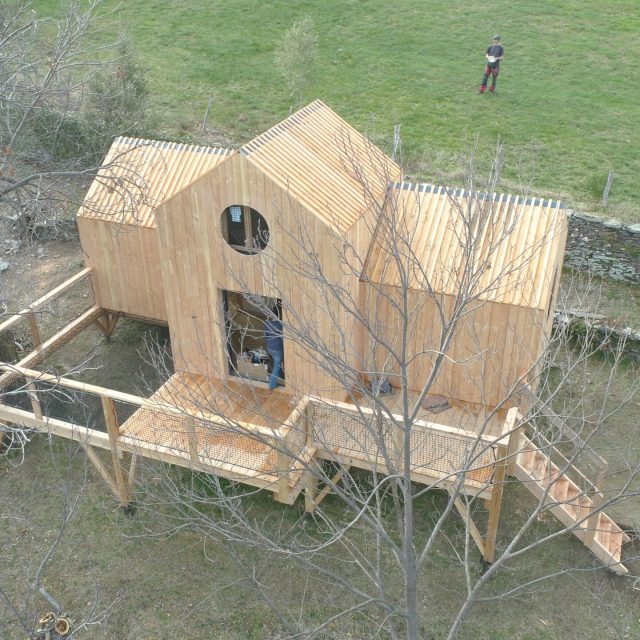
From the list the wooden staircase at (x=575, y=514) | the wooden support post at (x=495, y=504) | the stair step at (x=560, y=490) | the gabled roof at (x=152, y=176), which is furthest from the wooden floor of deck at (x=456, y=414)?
the gabled roof at (x=152, y=176)

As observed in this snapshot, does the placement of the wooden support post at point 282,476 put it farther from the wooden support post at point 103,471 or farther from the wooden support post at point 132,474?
the wooden support post at point 103,471

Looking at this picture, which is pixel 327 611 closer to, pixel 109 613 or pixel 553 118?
pixel 109 613

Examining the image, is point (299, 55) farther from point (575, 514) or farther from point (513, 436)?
point (575, 514)

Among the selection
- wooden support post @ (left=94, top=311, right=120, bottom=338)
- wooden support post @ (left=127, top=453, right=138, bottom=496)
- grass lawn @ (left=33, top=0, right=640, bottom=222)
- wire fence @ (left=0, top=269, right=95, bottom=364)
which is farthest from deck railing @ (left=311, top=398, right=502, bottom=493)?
grass lawn @ (left=33, top=0, right=640, bottom=222)

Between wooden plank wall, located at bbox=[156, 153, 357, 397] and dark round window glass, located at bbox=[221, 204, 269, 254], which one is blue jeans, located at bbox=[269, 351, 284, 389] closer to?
wooden plank wall, located at bbox=[156, 153, 357, 397]

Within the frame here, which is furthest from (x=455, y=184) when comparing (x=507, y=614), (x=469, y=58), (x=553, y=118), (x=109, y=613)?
(x=109, y=613)

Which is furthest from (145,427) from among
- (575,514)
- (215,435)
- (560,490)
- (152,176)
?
(575,514)
